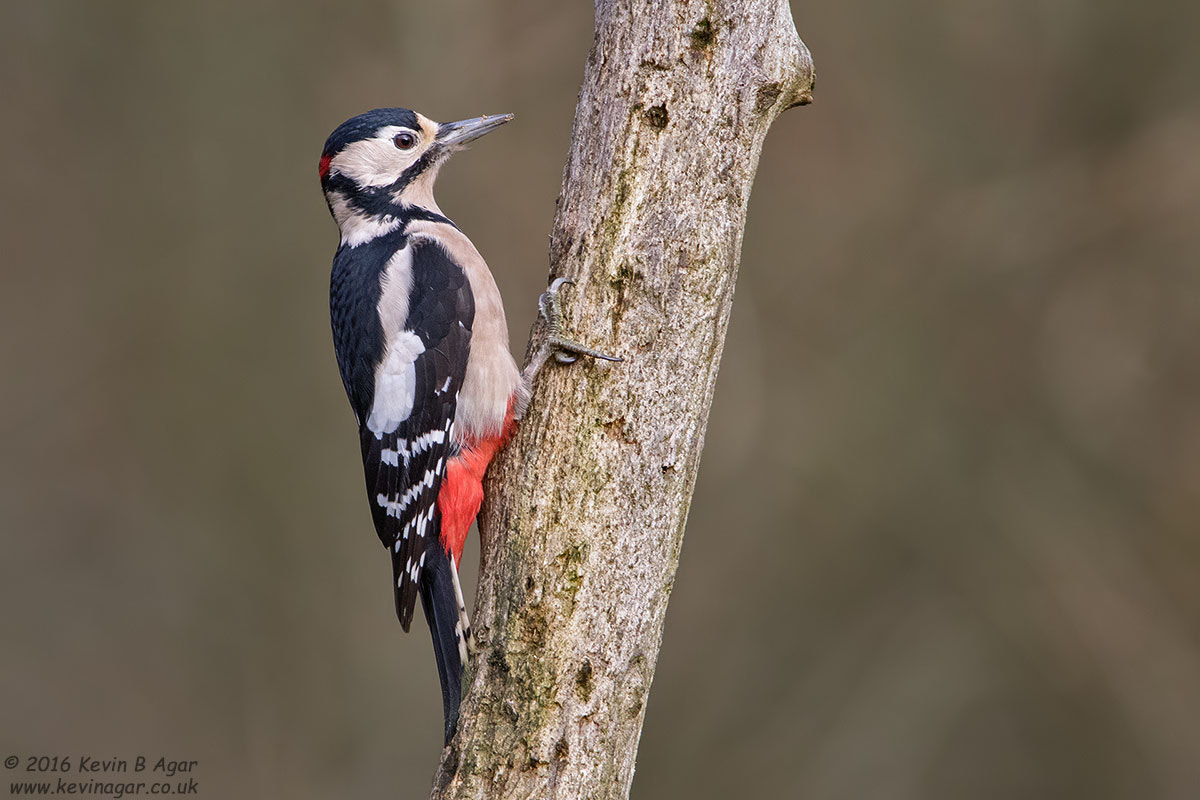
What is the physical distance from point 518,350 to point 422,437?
3283 millimetres

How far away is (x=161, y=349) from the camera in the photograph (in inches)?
256

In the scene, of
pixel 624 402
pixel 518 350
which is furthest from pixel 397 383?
pixel 518 350

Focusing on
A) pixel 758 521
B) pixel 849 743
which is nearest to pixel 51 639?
pixel 758 521

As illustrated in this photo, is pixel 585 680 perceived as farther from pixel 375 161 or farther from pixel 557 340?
pixel 375 161

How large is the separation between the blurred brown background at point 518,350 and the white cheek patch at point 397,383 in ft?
10.6

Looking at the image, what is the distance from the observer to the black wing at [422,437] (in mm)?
2982

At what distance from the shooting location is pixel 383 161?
11.3 ft

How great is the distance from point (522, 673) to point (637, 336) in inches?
34.4

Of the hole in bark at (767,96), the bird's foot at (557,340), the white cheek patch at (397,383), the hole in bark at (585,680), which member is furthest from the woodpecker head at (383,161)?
the hole in bark at (585,680)

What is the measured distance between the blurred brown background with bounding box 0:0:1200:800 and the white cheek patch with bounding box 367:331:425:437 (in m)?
3.22

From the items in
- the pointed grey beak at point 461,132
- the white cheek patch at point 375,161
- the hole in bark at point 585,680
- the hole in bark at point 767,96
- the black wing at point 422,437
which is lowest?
the hole in bark at point 585,680

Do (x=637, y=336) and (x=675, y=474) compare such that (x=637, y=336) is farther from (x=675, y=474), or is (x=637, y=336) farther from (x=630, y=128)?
(x=630, y=128)

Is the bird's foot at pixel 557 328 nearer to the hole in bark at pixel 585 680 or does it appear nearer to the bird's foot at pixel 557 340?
the bird's foot at pixel 557 340

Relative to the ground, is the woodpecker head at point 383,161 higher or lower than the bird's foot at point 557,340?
higher
